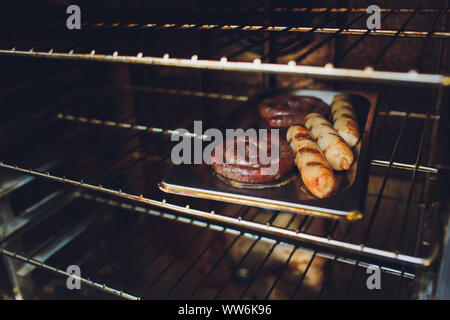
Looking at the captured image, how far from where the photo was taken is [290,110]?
145 cm

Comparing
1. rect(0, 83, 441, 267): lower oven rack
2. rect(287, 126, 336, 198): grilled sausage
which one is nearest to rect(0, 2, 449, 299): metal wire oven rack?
rect(0, 83, 441, 267): lower oven rack

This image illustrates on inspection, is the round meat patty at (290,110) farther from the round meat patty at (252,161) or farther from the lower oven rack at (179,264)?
the lower oven rack at (179,264)

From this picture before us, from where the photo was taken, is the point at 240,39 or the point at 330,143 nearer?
the point at 330,143

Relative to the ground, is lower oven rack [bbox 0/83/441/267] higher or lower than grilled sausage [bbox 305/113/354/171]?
lower

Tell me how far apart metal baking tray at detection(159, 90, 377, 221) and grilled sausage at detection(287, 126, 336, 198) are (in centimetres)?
3

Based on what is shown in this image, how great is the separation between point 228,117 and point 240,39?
0.93 ft

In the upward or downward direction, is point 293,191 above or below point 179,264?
above

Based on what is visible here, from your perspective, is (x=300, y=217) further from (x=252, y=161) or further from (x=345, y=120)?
(x=252, y=161)

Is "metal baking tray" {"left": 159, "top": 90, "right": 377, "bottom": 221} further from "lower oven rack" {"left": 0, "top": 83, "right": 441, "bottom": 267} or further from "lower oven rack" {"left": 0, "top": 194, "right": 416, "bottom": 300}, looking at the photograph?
"lower oven rack" {"left": 0, "top": 194, "right": 416, "bottom": 300}

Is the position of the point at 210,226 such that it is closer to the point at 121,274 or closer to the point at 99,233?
the point at 121,274

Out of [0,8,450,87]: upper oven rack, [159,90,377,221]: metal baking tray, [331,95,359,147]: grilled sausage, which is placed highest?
[0,8,450,87]: upper oven rack

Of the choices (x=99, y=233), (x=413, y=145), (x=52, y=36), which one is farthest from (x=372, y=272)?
(x=52, y=36)

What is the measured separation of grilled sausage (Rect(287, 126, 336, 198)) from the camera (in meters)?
1.01

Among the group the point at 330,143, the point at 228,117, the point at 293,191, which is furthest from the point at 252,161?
the point at 228,117
